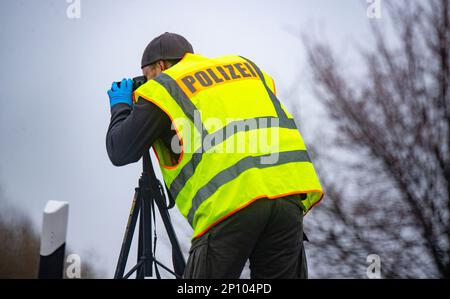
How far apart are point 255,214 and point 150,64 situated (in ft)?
2.46

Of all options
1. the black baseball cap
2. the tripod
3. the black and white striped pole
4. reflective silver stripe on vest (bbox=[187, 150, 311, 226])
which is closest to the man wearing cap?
reflective silver stripe on vest (bbox=[187, 150, 311, 226])

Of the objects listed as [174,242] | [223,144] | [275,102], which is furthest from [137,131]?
[174,242]

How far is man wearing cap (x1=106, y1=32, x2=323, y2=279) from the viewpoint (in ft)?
6.56

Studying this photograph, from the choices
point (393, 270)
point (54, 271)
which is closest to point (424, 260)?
point (393, 270)

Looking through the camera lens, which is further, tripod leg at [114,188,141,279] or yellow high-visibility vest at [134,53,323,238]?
tripod leg at [114,188,141,279]

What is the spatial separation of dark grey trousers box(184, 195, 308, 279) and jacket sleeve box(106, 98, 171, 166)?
14.3 inches

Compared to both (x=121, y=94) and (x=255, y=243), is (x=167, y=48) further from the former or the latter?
(x=255, y=243)

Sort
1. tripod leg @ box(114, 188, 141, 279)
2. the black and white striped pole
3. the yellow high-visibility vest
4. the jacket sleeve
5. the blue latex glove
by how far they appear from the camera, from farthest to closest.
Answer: tripod leg @ box(114, 188, 141, 279) < the blue latex glove < the jacket sleeve < the yellow high-visibility vest < the black and white striped pole

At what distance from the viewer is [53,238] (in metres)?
1.63

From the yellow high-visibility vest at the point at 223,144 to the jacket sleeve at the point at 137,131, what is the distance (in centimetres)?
4

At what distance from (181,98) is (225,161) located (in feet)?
0.86

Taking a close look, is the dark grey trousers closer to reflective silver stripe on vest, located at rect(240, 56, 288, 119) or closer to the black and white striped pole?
reflective silver stripe on vest, located at rect(240, 56, 288, 119)

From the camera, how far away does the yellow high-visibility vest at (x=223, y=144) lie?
2.00 meters

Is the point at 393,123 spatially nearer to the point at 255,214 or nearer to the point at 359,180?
the point at 359,180
